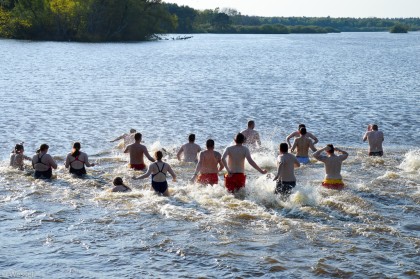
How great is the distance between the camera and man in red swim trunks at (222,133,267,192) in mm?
17516

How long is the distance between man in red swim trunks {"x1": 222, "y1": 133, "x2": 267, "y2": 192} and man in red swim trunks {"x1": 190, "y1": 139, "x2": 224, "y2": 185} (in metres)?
0.55

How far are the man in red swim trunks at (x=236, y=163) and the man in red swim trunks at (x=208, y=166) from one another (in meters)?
0.55

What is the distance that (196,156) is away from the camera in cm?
2223

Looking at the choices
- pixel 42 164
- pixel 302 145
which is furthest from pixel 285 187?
pixel 42 164

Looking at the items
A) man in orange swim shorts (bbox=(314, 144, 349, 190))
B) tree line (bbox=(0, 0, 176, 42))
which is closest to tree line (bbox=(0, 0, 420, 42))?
tree line (bbox=(0, 0, 176, 42))

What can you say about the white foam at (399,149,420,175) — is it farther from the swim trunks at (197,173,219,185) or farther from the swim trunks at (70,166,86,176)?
the swim trunks at (70,166,86,176)

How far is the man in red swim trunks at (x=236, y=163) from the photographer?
17.5 metres

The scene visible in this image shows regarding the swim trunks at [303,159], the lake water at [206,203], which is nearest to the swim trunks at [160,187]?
the lake water at [206,203]

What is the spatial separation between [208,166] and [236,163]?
103 centimetres

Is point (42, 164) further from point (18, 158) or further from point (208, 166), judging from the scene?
point (208, 166)

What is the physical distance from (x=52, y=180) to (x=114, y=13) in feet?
309

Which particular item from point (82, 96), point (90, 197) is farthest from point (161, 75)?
point (90, 197)

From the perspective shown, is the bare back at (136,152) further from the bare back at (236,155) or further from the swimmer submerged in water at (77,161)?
the bare back at (236,155)

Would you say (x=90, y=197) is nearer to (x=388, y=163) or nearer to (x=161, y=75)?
(x=388, y=163)
